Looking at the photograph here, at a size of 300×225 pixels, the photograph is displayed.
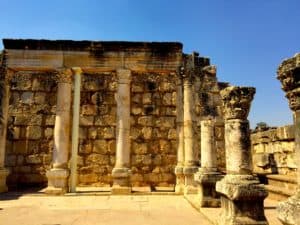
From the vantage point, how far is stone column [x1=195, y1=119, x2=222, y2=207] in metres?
7.33

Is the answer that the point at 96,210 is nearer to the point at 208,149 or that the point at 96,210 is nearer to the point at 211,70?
the point at 208,149

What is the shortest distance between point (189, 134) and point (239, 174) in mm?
5314

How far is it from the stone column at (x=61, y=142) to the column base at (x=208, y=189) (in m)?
4.84

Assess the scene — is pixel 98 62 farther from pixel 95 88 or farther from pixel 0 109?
pixel 0 109

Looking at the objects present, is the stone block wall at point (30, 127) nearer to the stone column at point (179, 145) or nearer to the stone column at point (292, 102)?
the stone column at point (179, 145)

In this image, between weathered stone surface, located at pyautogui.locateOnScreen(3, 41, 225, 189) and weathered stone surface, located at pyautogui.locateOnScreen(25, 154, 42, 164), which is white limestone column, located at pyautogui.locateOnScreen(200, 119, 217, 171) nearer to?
weathered stone surface, located at pyautogui.locateOnScreen(3, 41, 225, 189)

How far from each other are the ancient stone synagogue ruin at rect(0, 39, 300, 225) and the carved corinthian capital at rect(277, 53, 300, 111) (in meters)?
4.37

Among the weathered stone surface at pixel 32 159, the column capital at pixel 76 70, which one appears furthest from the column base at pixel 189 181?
the weathered stone surface at pixel 32 159

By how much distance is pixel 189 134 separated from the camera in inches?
419

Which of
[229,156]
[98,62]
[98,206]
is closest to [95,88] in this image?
[98,62]

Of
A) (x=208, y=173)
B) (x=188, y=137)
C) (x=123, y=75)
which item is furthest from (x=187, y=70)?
(x=208, y=173)

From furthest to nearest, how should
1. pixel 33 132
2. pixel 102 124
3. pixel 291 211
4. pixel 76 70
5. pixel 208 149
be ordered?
pixel 102 124, pixel 33 132, pixel 76 70, pixel 208 149, pixel 291 211

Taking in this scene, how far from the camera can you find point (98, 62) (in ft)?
36.3

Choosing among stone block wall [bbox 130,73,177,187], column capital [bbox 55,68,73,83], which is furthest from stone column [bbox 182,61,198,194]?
column capital [bbox 55,68,73,83]
